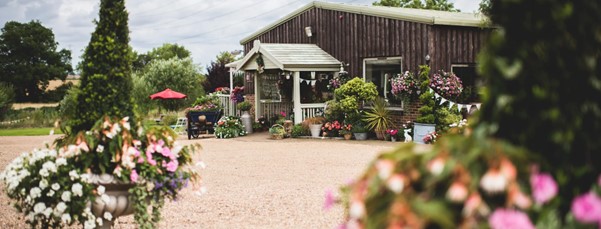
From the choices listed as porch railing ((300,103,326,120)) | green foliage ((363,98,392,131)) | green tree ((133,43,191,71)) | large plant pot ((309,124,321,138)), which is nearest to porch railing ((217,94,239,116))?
porch railing ((300,103,326,120))

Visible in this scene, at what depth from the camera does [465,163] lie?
79.9 inches

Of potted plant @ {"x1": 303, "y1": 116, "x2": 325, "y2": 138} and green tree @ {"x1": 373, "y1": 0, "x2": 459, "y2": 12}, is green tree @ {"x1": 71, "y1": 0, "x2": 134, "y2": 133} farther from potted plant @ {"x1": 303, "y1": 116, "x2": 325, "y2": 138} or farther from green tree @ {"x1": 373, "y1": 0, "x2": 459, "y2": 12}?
green tree @ {"x1": 373, "y1": 0, "x2": 459, "y2": 12}

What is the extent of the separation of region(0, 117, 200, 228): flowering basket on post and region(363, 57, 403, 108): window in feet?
39.9

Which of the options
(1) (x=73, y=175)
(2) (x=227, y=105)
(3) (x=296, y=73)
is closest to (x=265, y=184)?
(1) (x=73, y=175)

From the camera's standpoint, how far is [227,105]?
2355 centimetres

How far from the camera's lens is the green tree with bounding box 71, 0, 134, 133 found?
5.23m

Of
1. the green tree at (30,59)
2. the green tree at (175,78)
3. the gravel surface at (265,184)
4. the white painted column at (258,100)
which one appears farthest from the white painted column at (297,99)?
the green tree at (30,59)

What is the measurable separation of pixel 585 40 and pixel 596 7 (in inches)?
4.5

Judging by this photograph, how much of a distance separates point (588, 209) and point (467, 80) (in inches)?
631

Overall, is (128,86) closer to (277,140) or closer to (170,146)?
(170,146)

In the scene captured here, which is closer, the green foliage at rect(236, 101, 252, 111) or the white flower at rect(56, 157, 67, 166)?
the white flower at rect(56, 157, 67, 166)

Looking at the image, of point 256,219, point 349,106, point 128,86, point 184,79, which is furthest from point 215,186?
point 184,79

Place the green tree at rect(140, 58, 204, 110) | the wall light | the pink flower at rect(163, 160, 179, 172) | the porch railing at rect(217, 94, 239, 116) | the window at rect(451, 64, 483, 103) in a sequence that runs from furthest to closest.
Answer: the green tree at rect(140, 58, 204, 110), the porch railing at rect(217, 94, 239, 116), the wall light, the window at rect(451, 64, 483, 103), the pink flower at rect(163, 160, 179, 172)

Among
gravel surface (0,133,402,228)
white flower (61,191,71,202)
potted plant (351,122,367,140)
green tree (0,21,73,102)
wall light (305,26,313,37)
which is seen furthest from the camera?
green tree (0,21,73,102)
